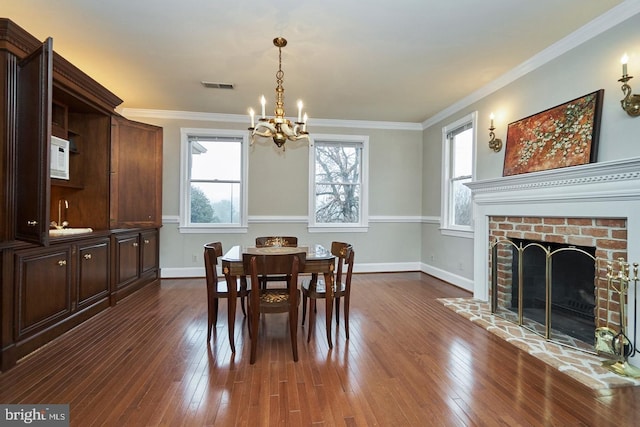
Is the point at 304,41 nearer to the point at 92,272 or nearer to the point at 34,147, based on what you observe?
the point at 34,147

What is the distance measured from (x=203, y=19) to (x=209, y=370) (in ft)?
9.25

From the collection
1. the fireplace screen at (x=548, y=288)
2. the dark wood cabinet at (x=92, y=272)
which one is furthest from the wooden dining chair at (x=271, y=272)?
the fireplace screen at (x=548, y=288)

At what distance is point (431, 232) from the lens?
5.47 metres

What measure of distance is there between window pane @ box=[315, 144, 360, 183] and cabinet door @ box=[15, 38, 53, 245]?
3.87m

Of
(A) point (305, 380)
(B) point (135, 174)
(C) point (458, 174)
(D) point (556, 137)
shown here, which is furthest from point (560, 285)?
(B) point (135, 174)

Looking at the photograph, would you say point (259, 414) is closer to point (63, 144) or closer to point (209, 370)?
point (209, 370)

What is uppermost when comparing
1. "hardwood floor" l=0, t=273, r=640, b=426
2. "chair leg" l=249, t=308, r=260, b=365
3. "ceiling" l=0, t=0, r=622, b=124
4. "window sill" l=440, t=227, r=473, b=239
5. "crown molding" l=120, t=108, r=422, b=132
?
"ceiling" l=0, t=0, r=622, b=124

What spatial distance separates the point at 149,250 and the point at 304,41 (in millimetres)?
3692

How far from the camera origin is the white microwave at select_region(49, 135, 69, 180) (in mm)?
3088

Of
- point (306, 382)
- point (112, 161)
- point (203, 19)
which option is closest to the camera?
point (306, 382)

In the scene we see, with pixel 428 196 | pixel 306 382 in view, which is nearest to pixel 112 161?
pixel 306 382

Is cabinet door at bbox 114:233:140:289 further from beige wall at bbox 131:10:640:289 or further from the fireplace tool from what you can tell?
the fireplace tool

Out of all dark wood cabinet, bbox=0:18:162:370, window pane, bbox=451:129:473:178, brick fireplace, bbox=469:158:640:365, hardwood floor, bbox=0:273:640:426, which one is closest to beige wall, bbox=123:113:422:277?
dark wood cabinet, bbox=0:18:162:370

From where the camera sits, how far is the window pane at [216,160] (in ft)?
17.2
